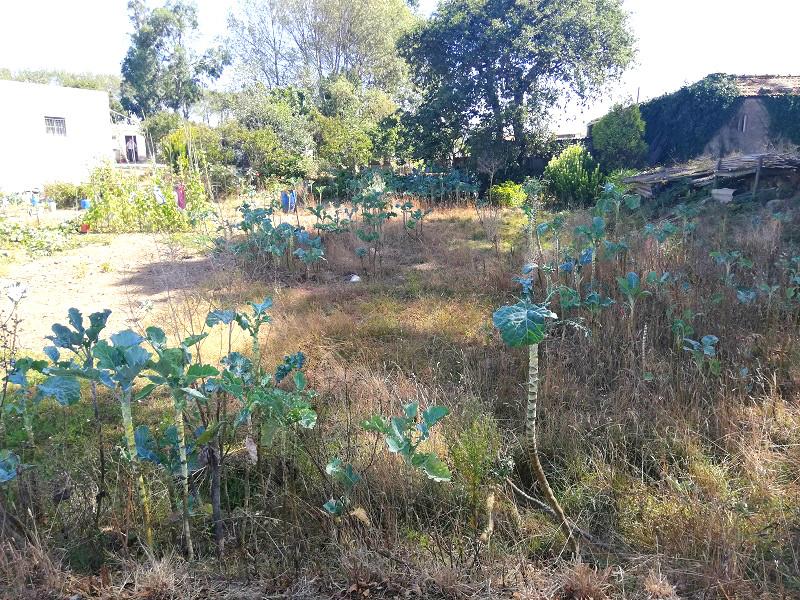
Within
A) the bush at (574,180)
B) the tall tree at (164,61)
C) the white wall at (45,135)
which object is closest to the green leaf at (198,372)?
the bush at (574,180)

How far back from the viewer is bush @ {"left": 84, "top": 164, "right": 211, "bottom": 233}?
31.8 ft

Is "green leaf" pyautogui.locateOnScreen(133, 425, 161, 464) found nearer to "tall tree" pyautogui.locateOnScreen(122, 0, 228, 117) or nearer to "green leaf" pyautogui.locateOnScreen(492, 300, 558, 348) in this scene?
"green leaf" pyautogui.locateOnScreen(492, 300, 558, 348)

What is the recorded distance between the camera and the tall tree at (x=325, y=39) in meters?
26.6

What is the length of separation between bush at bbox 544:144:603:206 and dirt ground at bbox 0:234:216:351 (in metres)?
8.05

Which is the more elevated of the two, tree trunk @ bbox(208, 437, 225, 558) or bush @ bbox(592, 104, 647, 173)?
bush @ bbox(592, 104, 647, 173)

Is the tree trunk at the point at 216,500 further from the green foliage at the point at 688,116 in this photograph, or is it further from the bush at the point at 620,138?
the green foliage at the point at 688,116

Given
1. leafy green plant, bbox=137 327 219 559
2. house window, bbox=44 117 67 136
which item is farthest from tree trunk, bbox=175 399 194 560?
house window, bbox=44 117 67 136

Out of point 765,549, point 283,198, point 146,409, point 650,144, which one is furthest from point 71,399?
point 650,144

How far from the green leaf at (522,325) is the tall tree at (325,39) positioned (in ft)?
85.0

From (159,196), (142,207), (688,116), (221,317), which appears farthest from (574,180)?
(221,317)

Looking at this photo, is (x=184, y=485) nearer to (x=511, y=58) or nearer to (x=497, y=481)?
(x=497, y=481)

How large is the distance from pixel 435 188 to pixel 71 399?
36.1 feet

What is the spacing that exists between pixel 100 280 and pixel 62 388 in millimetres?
5586

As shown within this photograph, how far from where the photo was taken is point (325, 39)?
27.5 m
